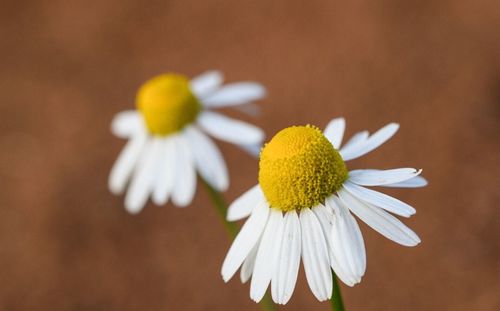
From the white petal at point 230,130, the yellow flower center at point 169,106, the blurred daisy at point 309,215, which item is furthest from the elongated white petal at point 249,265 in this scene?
the yellow flower center at point 169,106

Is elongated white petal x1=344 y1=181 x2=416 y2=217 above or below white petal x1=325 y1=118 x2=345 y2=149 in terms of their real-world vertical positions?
below

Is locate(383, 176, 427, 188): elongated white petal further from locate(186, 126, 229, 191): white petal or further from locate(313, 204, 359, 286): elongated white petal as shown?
locate(186, 126, 229, 191): white petal

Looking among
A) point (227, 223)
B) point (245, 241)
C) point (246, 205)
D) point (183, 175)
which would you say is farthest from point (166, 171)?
point (245, 241)

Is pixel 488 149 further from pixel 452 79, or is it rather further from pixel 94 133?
pixel 94 133

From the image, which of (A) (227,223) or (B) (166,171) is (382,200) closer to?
(A) (227,223)

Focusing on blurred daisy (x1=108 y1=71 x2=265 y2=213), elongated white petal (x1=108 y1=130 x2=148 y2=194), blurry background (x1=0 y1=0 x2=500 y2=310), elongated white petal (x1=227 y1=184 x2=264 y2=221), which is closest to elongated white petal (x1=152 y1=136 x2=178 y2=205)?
blurred daisy (x1=108 y1=71 x2=265 y2=213)

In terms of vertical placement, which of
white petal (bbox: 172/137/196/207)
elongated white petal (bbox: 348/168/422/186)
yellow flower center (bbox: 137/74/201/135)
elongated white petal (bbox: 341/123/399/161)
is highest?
yellow flower center (bbox: 137/74/201/135)
